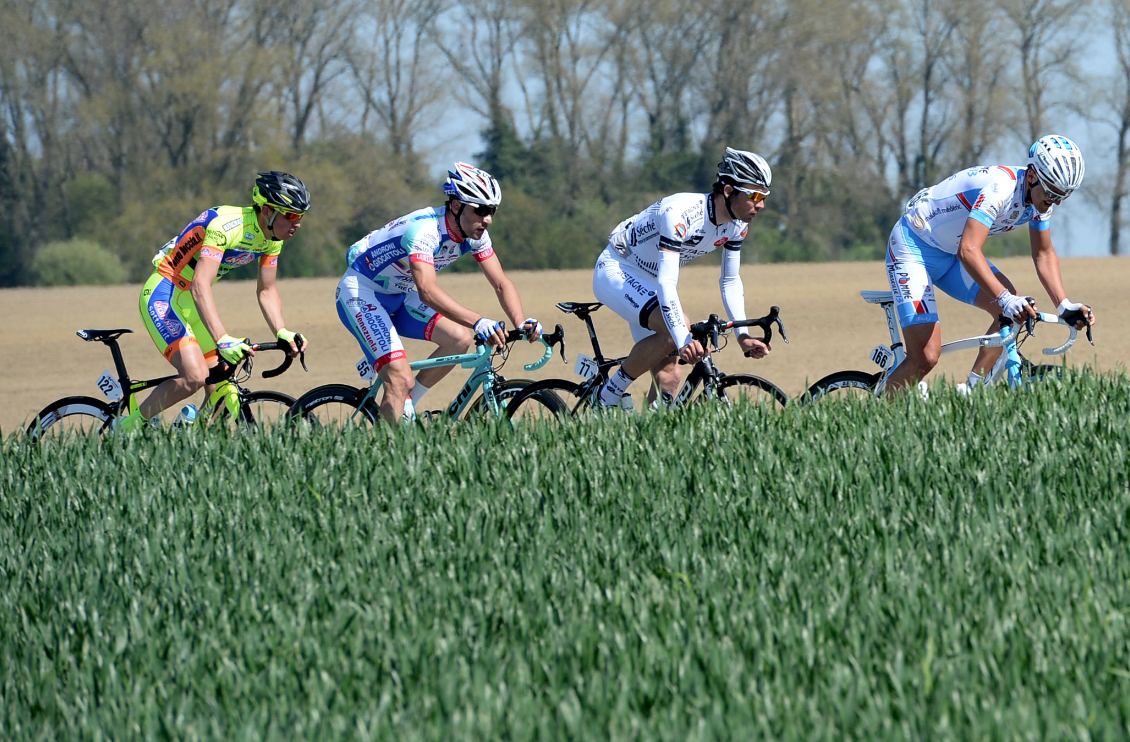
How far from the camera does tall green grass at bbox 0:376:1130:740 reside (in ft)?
10.5

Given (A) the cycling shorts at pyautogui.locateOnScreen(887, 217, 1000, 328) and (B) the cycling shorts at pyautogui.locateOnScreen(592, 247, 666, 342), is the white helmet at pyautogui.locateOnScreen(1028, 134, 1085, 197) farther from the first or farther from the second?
(B) the cycling shorts at pyautogui.locateOnScreen(592, 247, 666, 342)

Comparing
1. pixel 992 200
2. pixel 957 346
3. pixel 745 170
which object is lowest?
pixel 957 346

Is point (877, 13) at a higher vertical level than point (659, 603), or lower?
higher

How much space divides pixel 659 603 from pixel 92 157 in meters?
51.5

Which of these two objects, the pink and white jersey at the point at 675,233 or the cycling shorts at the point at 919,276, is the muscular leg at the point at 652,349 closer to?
the pink and white jersey at the point at 675,233

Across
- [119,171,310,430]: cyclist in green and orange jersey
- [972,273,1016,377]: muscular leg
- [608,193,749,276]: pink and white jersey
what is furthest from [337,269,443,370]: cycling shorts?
[972,273,1016,377]: muscular leg

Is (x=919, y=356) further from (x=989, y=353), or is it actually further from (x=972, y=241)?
(x=972, y=241)

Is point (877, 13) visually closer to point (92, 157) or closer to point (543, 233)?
point (543, 233)

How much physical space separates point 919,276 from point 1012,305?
821 mm

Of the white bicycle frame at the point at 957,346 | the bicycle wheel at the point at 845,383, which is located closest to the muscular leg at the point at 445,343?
Answer: the bicycle wheel at the point at 845,383

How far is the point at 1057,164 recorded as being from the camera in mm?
7488

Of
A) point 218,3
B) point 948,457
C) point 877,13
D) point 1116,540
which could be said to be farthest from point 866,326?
point 877,13

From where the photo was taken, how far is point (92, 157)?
50.6 meters

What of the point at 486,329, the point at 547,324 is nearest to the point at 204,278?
the point at 486,329
